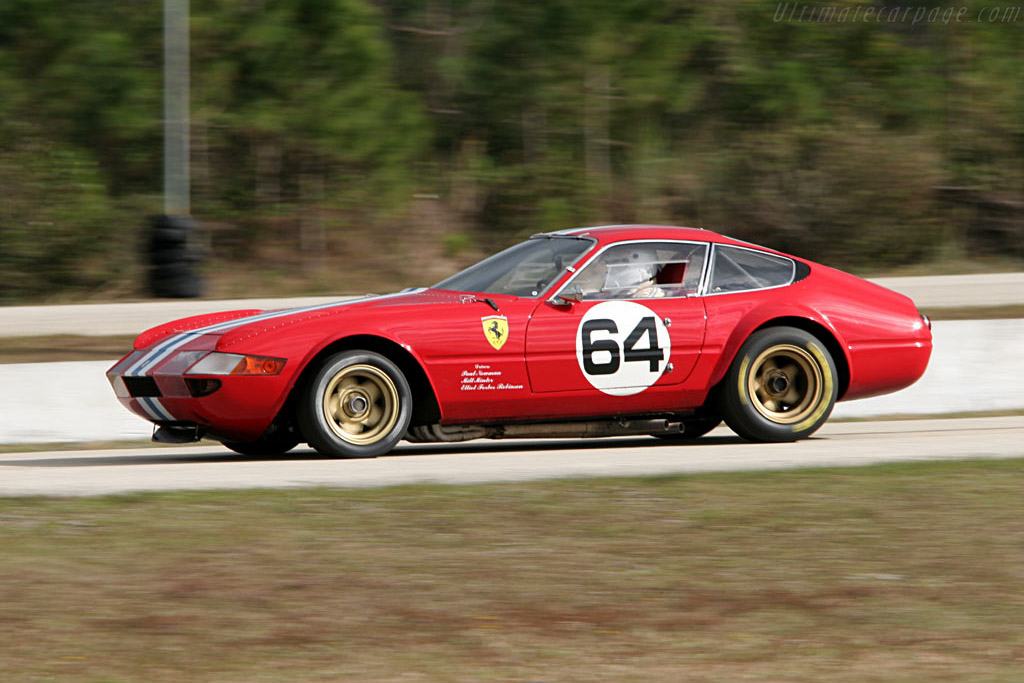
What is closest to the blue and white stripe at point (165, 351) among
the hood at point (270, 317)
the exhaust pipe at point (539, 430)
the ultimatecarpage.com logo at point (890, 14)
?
the hood at point (270, 317)

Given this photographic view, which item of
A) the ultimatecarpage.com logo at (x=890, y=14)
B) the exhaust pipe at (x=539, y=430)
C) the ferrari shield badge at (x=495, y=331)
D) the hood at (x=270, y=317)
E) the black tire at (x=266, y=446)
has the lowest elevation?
the black tire at (x=266, y=446)

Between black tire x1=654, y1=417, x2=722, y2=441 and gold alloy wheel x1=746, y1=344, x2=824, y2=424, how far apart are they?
1.04ft

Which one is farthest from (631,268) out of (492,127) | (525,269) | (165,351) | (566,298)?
(492,127)

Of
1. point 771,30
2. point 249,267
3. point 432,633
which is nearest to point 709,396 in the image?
point 432,633

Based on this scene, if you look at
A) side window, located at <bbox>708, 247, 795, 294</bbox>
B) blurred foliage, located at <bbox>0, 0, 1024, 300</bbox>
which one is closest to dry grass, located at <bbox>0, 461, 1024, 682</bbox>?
side window, located at <bbox>708, 247, 795, 294</bbox>

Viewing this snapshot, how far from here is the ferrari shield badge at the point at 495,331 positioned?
26.2 ft

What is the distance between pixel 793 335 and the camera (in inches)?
339

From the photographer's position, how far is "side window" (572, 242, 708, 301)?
27.4 feet

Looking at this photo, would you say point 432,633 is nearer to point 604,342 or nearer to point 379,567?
point 379,567

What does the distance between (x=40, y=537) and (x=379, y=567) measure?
1475mm

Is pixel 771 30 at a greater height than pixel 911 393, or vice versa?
pixel 771 30

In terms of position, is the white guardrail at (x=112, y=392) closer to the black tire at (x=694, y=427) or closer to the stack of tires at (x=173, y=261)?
the stack of tires at (x=173, y=261)

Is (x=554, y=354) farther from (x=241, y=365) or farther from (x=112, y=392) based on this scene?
(x=112, y=392)

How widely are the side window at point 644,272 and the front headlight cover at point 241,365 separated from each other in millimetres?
1838
